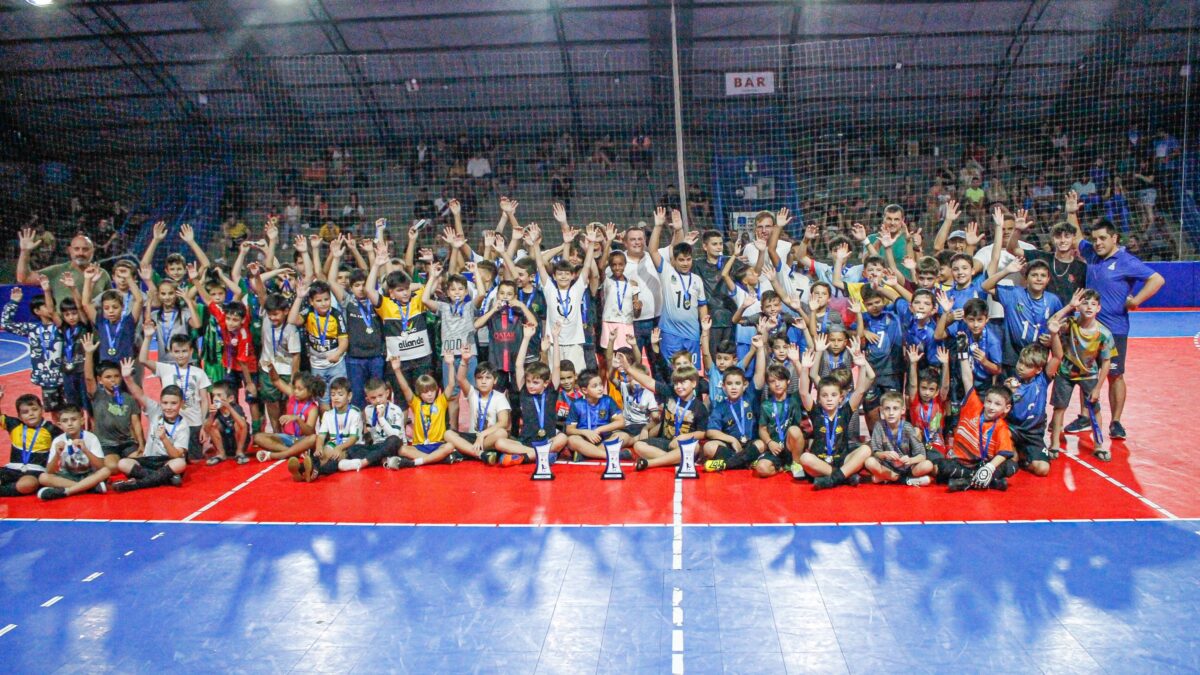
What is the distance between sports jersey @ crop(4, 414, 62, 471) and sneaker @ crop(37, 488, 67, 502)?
13.4 inches

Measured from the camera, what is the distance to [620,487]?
741 centimetres

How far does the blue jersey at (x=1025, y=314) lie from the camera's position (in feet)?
25.3

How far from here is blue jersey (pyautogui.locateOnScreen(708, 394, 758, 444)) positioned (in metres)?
7.89

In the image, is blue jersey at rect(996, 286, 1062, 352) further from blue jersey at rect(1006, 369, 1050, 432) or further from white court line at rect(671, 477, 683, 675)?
white court line at rect(671, 477, 683, 675)

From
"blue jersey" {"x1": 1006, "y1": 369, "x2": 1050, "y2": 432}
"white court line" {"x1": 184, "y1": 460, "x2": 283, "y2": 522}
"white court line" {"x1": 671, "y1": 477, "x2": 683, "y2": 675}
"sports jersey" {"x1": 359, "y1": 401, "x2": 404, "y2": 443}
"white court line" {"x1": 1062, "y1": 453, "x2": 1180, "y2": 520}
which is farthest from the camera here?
"sports jersey" {"x1": 359, "y1": 401, "x2": 404, "y2": 443}

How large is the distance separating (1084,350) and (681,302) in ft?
12.1

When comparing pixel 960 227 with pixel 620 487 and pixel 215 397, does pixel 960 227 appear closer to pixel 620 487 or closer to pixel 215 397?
pixel 620 487

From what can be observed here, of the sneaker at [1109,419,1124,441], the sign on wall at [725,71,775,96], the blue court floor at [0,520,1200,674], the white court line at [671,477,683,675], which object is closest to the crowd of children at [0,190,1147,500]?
the sneaker at [1109,419,1124,441]

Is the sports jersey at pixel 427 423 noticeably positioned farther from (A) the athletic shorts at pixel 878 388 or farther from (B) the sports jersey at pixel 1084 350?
(B) the sports jersey at pixel 1084 350

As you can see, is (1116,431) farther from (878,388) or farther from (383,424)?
(383,424)

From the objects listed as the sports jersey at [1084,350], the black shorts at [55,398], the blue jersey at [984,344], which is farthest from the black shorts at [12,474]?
the sports jersey at [1084,350]

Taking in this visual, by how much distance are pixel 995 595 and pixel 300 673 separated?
154 inches

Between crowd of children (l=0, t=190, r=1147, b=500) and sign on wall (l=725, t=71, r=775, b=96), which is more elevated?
sign on wall (l=725, t=71, r=775, b=96)

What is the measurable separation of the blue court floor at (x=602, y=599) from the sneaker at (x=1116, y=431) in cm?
228
